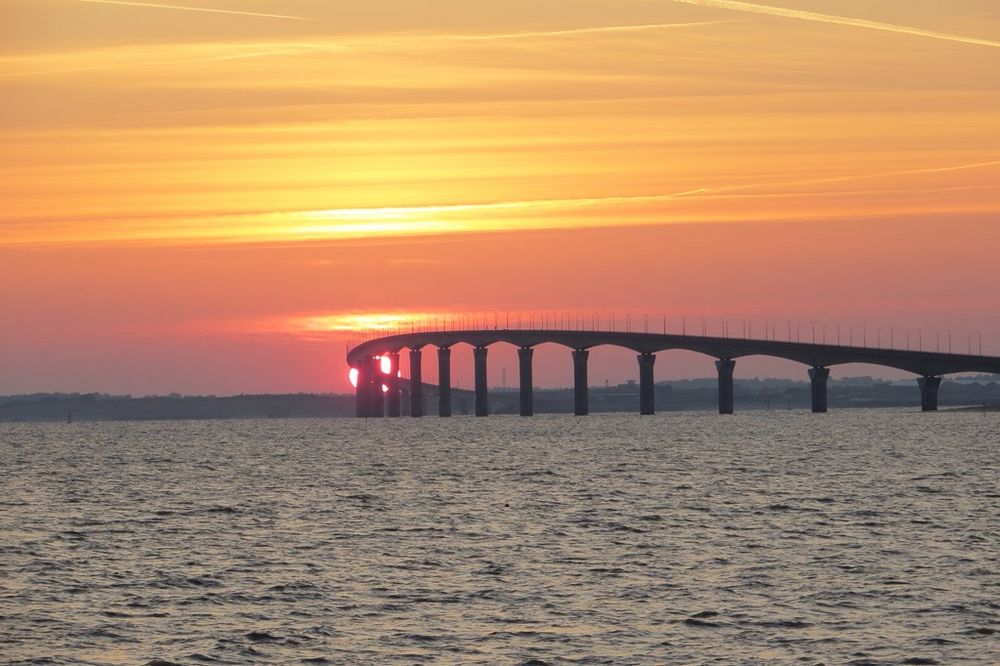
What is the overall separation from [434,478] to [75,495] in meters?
21.2

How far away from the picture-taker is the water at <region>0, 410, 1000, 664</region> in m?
35.7

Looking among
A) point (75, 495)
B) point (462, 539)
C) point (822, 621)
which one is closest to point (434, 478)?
point (75, 495)

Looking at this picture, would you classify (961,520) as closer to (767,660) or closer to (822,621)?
(822,621)

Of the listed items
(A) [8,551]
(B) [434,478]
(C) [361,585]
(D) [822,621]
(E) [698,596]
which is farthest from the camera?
(B) [434,478]

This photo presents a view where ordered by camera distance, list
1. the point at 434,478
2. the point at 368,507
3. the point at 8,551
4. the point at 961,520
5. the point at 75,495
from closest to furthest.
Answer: the point at 8,551
the point at 961,520
the point at 368,507
the point at 75,495
the point at 434,478

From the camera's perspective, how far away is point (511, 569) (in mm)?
47844

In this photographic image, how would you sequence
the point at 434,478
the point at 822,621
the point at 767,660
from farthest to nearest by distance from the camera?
the point at 434,478 → the point at 822,621 → the point at 767,660

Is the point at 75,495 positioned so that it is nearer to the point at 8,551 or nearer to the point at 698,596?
the point at 8,551

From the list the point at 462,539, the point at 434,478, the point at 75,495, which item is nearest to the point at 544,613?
the point at 462,539

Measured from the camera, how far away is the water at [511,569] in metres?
35.7

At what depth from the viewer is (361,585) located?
44.8m

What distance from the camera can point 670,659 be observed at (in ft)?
111

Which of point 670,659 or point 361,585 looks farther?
point 361,585

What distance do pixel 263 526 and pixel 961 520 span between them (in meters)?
26.0
